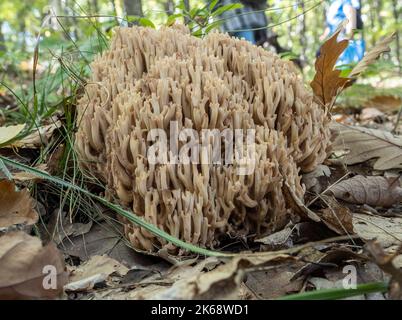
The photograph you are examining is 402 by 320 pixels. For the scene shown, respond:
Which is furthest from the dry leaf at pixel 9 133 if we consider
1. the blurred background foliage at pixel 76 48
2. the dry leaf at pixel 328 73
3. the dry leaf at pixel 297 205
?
the dry leaf at pixel 328 73

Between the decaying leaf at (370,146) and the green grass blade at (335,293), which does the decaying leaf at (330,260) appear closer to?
the green grass blade at (335,293)

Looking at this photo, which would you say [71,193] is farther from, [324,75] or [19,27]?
[19,27]

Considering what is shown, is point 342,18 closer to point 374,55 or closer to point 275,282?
point 374,55

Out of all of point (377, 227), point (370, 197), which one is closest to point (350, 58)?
point (370, 197)

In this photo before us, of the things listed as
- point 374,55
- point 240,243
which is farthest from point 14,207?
point 374,55

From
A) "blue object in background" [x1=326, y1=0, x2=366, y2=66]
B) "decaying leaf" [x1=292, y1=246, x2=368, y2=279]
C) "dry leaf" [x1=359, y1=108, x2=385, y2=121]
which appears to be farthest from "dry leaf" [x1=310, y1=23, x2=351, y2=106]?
"dry leaf" [x1=359, y1=108, x2=385, y2=121]
